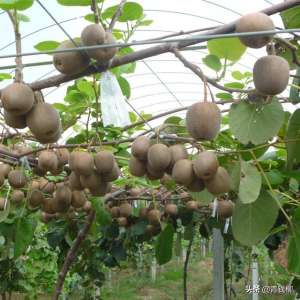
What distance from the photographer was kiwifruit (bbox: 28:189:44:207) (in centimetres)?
178

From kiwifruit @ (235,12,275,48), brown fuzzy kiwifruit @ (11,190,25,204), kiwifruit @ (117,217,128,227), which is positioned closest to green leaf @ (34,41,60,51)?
kiwifruit @ (235,12,275,48)

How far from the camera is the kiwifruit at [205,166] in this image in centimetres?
99

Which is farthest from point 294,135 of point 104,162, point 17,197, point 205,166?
point 17,197

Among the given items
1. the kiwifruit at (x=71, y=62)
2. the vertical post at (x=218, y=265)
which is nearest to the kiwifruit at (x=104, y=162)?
the kiwifruit at (x=71, y=62)

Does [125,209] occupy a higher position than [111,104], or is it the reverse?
[125,209]

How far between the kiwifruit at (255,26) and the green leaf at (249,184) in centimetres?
32

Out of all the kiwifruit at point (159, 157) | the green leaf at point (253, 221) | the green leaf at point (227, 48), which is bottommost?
the green leaf at point (253, 221)

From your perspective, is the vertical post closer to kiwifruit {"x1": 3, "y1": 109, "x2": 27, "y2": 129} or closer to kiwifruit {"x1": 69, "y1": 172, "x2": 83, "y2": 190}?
kiwifruit {"x1": 69, "y1": 172, "x2": 83, "y2": 190}

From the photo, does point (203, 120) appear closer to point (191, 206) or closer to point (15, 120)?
point (15, 120)

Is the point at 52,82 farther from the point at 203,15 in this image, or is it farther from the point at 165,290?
the point at 165,290

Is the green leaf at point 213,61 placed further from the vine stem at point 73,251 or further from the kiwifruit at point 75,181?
the vine stem at point 73,251

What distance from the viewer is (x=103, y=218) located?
2.36 meters

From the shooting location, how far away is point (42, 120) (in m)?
0.94

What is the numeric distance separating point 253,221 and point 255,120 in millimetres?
275
